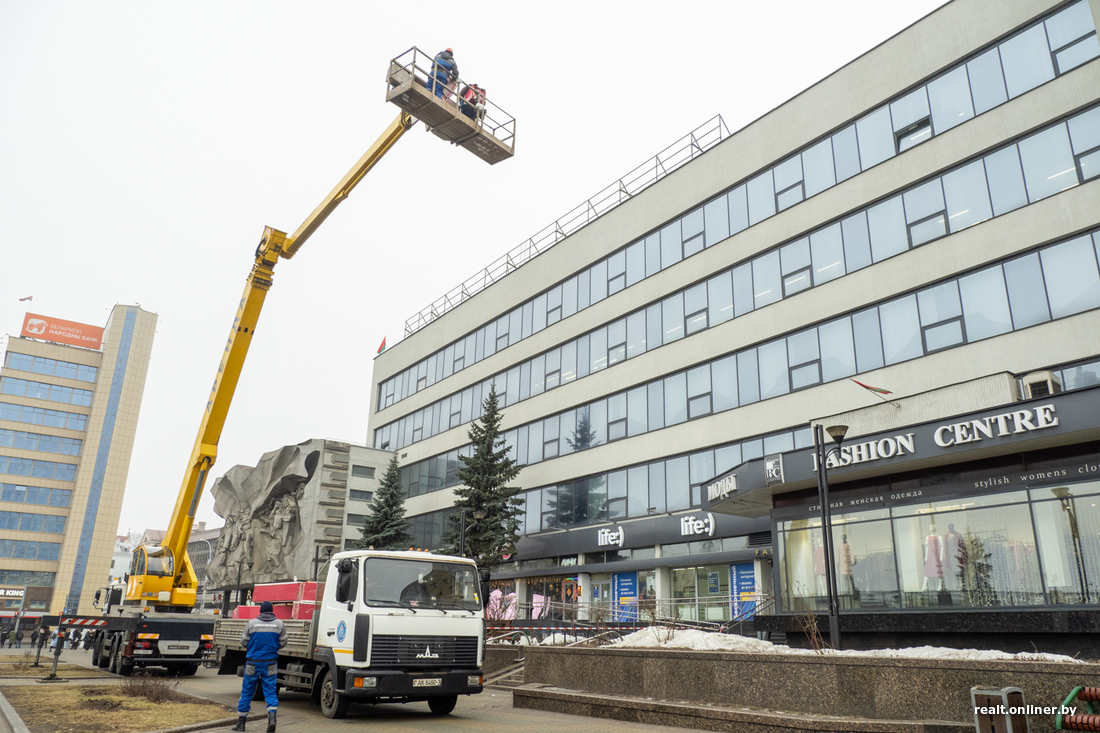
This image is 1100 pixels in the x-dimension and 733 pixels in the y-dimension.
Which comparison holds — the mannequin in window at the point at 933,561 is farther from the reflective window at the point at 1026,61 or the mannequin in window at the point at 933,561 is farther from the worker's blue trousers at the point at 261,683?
the worker's blue trousers at the point at 261,683

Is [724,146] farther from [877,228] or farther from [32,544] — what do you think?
[32,544]

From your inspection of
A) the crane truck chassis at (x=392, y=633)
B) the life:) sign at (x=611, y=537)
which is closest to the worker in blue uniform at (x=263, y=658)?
the crane truck chassis at (x=392, y=633)

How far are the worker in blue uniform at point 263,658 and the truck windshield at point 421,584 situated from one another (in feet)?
4.57

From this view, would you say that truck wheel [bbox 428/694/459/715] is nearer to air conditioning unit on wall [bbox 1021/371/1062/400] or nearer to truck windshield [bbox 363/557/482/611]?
truck windshield [bbox 363/557/482/611]

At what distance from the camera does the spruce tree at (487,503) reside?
31.1m

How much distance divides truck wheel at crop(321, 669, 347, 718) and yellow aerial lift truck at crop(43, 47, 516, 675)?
10.2 metres

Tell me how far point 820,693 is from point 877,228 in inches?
682

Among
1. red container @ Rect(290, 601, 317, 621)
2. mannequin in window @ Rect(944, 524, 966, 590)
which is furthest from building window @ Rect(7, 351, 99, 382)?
mannequin in window @ Rect(944, 524, 966, 590)

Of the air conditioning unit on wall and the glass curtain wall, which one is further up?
the air conditioning unit on wall

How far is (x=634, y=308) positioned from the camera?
1253 inches

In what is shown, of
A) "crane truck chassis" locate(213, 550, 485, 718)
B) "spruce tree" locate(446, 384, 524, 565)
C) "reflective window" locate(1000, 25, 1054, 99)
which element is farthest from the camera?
"spruce tree" locate(446, 384, 524, 565)

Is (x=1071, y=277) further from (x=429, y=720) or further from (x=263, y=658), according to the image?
(x=263, y=658)

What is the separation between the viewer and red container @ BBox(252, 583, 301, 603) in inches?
563

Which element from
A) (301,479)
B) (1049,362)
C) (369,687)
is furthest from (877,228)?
(301,479)
